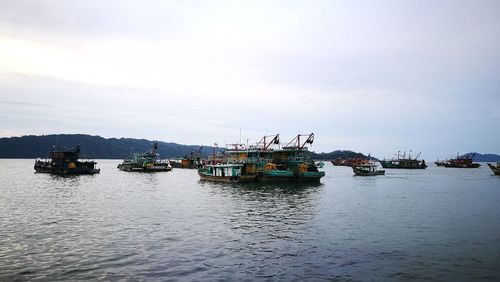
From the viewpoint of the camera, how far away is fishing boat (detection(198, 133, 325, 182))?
86250mm

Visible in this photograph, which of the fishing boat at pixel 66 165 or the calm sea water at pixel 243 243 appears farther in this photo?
the fishing boat at pixel 66 165

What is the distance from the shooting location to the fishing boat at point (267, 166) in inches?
3396

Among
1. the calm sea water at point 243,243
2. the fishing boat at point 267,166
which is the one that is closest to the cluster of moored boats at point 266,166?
the fishing boat at point 267,166

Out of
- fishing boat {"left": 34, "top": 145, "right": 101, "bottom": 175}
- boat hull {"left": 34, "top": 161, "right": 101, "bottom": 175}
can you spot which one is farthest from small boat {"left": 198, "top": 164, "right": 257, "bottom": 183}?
fishing boat {"left": 34, "top": 145, "right": 101, "bottom": 175}

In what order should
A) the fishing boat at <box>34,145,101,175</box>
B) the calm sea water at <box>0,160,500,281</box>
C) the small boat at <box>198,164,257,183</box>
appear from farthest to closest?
the fishing boat at <box>34,145,101,175</box>, the small boat at <box>198,164,257,183</box>, the calm sea water at <box>0,160,500,281</box>

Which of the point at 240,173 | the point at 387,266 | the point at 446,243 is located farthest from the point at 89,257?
the point at 240,173

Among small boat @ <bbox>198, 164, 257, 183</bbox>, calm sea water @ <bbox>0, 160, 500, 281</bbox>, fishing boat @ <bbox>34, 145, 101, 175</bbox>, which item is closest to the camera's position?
calm sea water @ <bbox>0, 160, 500, 281</bbox>

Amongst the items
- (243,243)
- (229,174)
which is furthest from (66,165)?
(243,243)

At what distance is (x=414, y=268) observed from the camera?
857 inches

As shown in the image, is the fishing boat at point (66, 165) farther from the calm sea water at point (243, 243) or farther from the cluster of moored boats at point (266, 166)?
the calm sea water at point (243, 243)

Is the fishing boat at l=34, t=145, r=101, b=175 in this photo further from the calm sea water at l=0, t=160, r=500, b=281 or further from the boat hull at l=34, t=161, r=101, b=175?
the calm sea water at l=0, t=160, r=500, b=281

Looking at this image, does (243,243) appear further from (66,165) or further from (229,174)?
(66,165)

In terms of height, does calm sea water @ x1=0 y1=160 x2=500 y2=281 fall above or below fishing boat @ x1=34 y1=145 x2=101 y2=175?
below

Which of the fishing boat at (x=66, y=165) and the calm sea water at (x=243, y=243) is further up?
the fishing boat at (x=66, y=165)
